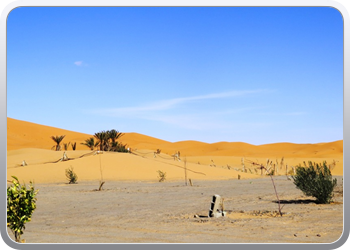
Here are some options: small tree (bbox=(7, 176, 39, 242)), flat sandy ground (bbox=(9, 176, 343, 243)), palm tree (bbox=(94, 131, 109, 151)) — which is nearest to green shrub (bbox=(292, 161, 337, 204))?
flat sandy ground (bbox=(9, 176, 343, 243))

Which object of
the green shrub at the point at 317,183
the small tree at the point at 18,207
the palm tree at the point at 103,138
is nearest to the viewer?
the small tree at the point at 18,207

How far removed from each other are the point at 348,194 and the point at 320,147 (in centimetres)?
8669

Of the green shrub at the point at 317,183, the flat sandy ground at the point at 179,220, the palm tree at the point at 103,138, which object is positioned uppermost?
the palm tree at the point at 103,138

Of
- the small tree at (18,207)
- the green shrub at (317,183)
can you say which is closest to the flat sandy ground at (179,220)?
the green shrub at (317,183)

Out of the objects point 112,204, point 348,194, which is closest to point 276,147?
point 112,204

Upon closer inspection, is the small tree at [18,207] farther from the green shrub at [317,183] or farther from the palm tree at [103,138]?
the palm tree at [103,138]

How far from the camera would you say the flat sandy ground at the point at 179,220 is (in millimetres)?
9008

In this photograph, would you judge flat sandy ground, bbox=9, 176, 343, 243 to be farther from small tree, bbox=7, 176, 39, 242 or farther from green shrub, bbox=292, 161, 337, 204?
small tree, bbox=7, 176, 39, 242

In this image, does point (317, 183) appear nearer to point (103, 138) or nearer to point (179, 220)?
point (179, 220)

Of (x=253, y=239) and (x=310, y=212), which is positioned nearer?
(x=253, y=239)

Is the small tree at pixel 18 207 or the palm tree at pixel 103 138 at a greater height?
the palm tree at pixel 103 138

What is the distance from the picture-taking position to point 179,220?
11531 mm

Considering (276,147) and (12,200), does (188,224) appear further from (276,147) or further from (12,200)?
(276,147)
